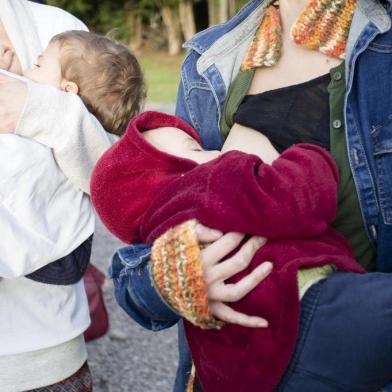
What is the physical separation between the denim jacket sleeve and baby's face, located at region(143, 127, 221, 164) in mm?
267

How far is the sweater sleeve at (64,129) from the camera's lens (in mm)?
1953

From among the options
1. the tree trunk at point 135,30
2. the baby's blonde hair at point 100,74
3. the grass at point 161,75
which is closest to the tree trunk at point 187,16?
the grass at point 161,75

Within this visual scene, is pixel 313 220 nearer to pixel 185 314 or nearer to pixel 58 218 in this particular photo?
pixel 185 314

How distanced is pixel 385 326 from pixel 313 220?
0.28m

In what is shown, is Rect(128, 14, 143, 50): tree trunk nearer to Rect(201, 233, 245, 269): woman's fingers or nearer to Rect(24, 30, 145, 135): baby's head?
Rect(24, 30, 145, 135): baby's head

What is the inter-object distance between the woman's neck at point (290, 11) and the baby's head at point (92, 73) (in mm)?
570

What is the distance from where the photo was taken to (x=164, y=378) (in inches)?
158

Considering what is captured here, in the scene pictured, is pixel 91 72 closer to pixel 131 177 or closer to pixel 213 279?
pixel 131 177

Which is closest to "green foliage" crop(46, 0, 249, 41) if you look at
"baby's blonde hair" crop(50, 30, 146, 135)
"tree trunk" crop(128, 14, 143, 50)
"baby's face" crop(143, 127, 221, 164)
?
"tree trunk" crop(128, 14, 143, 50)

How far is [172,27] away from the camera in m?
20.6

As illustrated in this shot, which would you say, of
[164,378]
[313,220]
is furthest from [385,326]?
[164,378]

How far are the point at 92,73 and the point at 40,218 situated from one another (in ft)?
1.79

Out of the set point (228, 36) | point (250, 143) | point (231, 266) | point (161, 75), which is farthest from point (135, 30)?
point (231, 266)

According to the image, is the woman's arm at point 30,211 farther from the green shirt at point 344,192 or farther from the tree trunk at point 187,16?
the tree trunk at point 187,16
